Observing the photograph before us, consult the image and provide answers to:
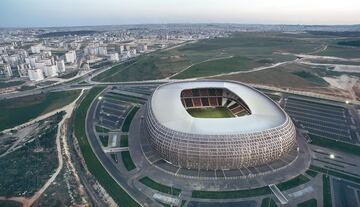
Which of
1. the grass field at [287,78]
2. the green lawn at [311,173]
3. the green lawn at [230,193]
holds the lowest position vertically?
the green lawn at [230,193]

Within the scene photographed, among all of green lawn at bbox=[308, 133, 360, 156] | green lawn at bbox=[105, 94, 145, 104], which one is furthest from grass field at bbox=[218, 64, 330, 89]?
green lawn at bbox=[105, 94, 145, 104]

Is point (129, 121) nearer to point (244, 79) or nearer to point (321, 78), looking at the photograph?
point (244, 79)

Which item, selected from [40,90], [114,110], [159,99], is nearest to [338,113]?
[159,99]

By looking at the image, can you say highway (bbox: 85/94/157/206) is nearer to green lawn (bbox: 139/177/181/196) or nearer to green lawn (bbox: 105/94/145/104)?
green lawn (bbox: 139/177/181/196)

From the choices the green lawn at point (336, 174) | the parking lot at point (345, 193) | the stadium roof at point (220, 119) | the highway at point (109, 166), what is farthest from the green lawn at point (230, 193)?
the green lawn at point (336, 174)

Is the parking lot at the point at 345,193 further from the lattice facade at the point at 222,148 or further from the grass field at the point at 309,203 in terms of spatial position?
the lattice facade at the point at 222,148

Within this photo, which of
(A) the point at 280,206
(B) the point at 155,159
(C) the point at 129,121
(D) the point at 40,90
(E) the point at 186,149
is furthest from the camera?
(D) the point at 40,90

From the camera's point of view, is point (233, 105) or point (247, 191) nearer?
point (247, 191)
